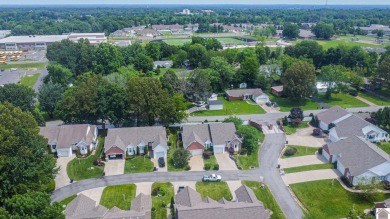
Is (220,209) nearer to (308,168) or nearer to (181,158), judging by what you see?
(181,158)

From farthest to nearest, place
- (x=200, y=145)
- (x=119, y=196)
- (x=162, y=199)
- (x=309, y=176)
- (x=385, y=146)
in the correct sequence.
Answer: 1. (x=385, y=146)
2. (x=200, y=145)
3. (x=309, y=176)
4. (x=119, y=196)
5. (x=162, y=199)

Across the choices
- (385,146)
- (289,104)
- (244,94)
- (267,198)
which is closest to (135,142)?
(267,198)

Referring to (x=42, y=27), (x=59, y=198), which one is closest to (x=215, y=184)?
(x=59, y=198)

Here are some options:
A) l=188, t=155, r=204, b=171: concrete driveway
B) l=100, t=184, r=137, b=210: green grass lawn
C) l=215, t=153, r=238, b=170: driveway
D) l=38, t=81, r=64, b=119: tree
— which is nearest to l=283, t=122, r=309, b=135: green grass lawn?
l=215, t=153, r=238, b=170: driveway

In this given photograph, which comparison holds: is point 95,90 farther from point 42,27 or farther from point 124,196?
point 42,27

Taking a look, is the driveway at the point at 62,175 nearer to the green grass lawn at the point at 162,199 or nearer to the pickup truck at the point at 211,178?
the green grass lawn at the point at 162,199

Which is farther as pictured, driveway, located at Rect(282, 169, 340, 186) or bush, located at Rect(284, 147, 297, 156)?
bush, located at Rect(284, 147, 297, 156)

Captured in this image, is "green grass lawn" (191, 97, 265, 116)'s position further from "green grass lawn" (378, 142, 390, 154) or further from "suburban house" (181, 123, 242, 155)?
"green grass lawn" (378, 142, 390, 154)
